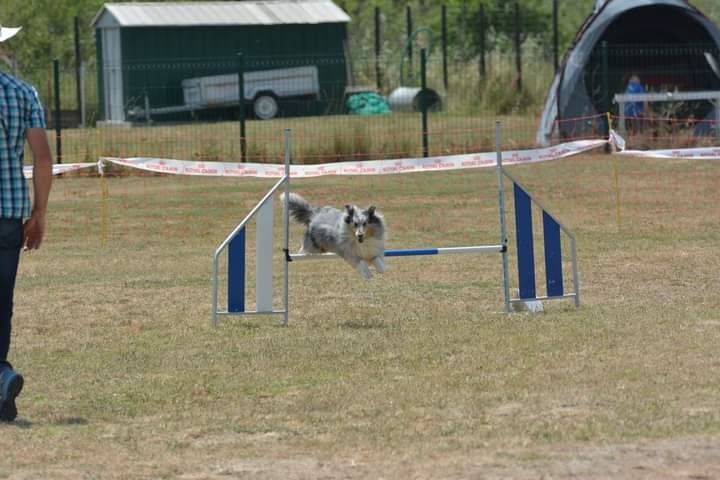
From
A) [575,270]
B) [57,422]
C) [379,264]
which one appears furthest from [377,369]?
[575,270]

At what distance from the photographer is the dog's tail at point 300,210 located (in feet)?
38.1

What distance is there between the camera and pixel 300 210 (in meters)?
11.7

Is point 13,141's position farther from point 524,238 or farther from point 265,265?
point 524,238

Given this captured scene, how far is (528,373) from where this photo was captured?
795cm

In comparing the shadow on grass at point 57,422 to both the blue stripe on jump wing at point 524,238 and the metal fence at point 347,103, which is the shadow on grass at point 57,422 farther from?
the metal fence at point 347,103

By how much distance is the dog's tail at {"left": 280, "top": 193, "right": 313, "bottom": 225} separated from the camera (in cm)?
1162

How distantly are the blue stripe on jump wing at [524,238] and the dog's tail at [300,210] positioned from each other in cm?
209

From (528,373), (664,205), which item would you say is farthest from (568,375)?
(664,205)

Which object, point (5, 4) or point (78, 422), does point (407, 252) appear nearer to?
point (78, 422)

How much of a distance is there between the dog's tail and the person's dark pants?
482 centimetres

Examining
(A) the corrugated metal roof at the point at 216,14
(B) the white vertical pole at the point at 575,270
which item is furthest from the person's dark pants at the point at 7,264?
(A) the corrugated metal roof at the point at 216,14

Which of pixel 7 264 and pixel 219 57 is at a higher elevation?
pixel 219 57

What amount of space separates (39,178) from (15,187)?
0.42ft

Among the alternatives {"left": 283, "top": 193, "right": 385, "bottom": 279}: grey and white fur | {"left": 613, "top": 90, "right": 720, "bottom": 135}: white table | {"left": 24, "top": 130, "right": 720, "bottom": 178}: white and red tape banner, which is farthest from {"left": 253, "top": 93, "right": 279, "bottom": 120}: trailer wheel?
{"left": 283, "top": 193, "right": 385, "bottom": 279}: grey and white fur
